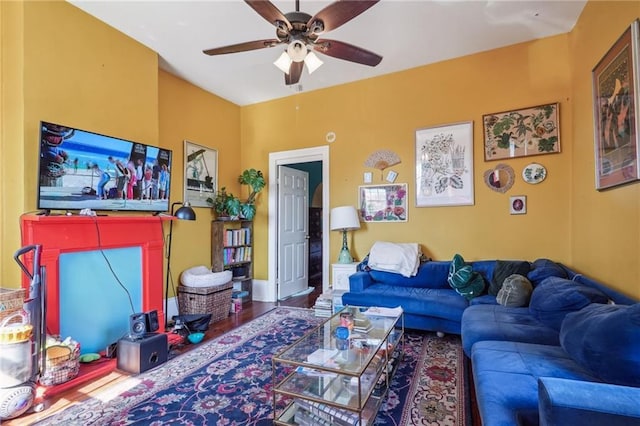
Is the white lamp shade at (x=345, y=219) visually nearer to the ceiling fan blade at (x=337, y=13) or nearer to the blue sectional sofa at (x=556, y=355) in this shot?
the blue sectional sofa at (x=556, y=355)

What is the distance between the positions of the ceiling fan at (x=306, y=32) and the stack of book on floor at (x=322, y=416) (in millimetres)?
2190

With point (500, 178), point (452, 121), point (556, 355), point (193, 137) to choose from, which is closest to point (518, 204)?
point (500, 178)

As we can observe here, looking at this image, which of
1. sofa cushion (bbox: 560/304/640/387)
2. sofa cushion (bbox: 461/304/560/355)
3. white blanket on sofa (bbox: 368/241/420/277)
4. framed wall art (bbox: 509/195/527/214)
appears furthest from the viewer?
white blanket on sofa (bbox: 368/241/420/277)

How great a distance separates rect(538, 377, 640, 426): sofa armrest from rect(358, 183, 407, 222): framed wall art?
2850mm

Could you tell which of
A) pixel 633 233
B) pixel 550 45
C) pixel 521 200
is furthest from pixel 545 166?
pixel 633 233

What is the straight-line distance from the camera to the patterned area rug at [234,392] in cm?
185

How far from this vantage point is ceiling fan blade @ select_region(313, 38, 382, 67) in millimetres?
2176

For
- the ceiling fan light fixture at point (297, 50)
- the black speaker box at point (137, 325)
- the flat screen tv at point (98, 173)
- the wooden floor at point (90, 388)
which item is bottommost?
the wooden floor at point (90, 388)

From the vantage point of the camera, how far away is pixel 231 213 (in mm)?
4305

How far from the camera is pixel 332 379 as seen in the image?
183cm

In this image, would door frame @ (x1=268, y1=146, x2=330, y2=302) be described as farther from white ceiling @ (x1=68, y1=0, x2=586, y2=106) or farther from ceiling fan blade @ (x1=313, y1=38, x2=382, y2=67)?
ceiling fan blade @ (x1=313, y1=38, x2=382, y2=67)

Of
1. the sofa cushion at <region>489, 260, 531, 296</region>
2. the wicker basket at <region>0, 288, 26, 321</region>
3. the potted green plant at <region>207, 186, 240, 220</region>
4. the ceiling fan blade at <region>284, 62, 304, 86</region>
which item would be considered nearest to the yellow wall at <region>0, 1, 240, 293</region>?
the wicker basket at <region>0, 288, 26, 321</region>

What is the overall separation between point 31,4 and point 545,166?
15.8 feet

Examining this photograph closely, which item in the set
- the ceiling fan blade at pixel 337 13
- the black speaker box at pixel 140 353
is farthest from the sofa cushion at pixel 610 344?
the black speaker box at pixel 140 353
